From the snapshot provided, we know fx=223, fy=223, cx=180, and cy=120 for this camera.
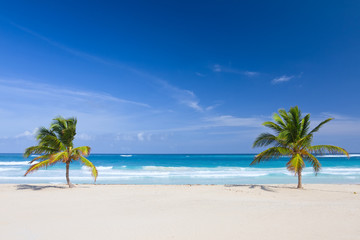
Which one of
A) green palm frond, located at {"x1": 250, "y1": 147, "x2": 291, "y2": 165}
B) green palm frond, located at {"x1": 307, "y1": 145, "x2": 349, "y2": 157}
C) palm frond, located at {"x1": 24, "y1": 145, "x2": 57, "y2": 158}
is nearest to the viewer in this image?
green palm frond, located at {"x1": 307, "y1": 145, "x2": 349, "y2": 157}

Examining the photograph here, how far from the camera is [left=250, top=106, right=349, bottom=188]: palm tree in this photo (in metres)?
11.5

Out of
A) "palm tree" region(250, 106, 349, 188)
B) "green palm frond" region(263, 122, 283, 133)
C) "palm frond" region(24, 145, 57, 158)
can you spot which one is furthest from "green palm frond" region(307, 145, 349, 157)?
"palm frond" region(24, 145, 57, 158)

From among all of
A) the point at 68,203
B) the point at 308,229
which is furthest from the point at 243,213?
the point at 68,203

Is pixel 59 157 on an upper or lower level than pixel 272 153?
lower

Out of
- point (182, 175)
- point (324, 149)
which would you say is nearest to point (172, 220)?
point (324, 149)

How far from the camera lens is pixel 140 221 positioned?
228 inches

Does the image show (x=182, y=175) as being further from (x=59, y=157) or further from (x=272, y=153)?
(x=59, y=157)

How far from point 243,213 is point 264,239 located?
1.99m

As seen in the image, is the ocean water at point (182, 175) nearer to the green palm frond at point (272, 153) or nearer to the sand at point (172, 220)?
the green palm frond at point (272, 153)

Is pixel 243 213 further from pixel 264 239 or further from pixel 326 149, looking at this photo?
pixel 326 149

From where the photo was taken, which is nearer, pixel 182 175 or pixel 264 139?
pixel 264 139

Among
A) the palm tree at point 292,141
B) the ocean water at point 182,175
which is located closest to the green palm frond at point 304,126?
the palm tree at point 292,141

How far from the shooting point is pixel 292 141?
39.2 ft

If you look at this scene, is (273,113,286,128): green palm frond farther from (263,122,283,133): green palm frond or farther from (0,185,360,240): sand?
(0,185,360,240): sand
